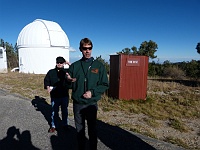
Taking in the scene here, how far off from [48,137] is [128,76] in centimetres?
388

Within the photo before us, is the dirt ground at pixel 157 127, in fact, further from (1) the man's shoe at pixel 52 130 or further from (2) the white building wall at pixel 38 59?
(2) the white building wall at pixel 38 59

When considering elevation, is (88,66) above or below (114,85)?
above

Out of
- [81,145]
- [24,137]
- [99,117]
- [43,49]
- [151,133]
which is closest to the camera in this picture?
[81,145]

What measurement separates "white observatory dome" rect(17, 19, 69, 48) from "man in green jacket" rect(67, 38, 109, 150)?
18.7 meters

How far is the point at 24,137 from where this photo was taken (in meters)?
3.79

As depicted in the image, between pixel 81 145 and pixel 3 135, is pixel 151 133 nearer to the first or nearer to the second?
pixel 81 145

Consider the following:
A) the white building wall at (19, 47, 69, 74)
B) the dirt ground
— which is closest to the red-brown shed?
the dirt ground

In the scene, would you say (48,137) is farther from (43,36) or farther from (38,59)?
(43,36)

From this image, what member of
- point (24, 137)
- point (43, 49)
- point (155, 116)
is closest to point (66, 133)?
point (24, 137)

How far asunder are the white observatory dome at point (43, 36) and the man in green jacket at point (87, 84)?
18.7m

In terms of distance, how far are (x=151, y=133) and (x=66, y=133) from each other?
5.54 feet

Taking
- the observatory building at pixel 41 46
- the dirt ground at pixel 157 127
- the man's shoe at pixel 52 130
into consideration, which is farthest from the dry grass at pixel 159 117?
the observatory building at pixel 41 46

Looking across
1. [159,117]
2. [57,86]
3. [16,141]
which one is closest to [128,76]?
[159,117]

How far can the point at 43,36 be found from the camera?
20.8m
